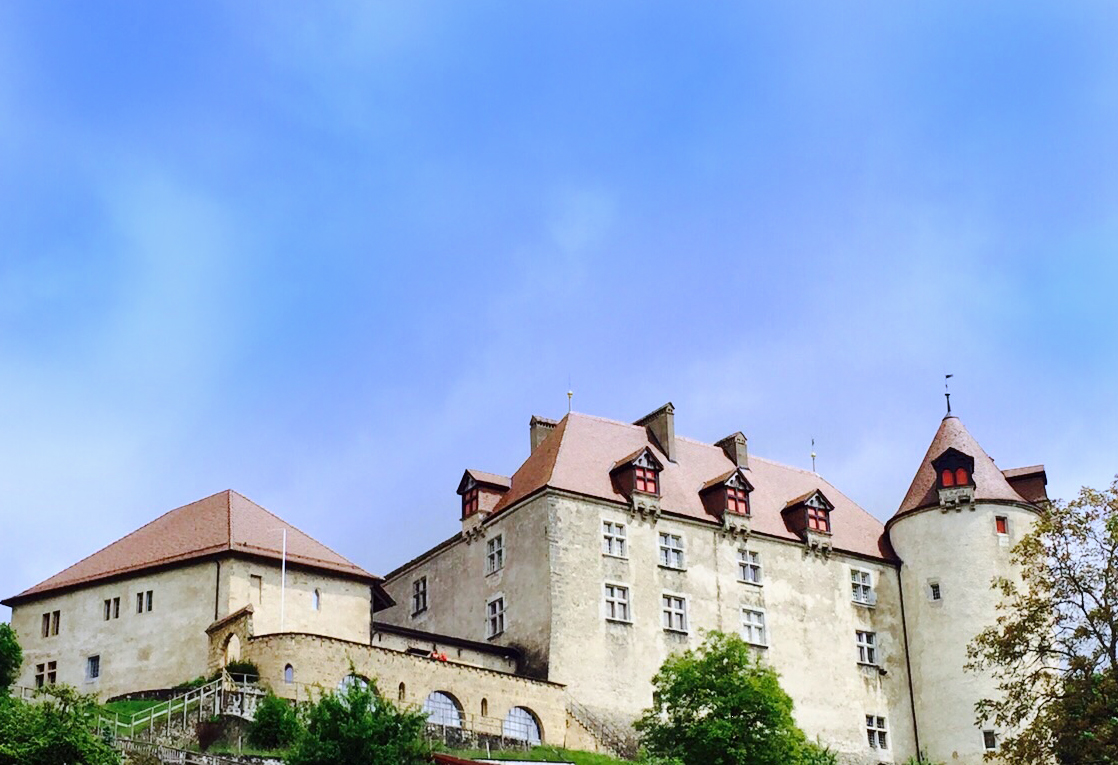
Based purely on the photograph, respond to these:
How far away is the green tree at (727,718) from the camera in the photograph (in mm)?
51438

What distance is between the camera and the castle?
193 ft

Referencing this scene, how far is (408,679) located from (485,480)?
1385cm

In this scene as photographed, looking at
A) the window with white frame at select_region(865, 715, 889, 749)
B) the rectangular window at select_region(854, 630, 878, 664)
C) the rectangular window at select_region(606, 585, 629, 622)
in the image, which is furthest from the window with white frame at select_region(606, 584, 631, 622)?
the window with white frame at select_region(865, 715, 889, 749)

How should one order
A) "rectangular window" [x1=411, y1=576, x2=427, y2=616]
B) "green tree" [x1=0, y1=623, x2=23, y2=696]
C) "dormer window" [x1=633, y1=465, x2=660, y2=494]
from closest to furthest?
1. "green tree" [x1=0, y1=623, x2=23, y2=696]
2. "dormer window" [x1=633, y1=465, x2=660, y2=494]
3. "rectangular window" [x1=411, y1=576, x2=427, y2=616]

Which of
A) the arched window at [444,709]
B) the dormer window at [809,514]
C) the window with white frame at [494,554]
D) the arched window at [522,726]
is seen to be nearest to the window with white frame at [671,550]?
the window with white frame at [494,554]

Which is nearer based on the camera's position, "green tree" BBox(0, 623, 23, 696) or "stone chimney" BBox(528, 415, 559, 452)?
"green tree" BBox(0, 623, 23, 696)

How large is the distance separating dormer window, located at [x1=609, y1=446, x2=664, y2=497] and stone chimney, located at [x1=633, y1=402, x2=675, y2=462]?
3.44 metres

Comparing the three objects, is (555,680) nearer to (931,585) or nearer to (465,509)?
(465,509)

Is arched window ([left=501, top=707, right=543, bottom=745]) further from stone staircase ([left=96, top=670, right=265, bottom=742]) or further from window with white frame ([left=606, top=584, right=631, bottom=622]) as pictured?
stone staircase ([left=96, top=670, right=265, bottom=742])

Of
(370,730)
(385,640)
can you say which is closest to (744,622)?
(385,640)

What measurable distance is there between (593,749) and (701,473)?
1579cm

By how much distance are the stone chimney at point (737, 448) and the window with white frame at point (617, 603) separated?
1149 centimetres

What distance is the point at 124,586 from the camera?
60438 mm

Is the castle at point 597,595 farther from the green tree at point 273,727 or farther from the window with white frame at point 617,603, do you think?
the green tree at point 273,727
